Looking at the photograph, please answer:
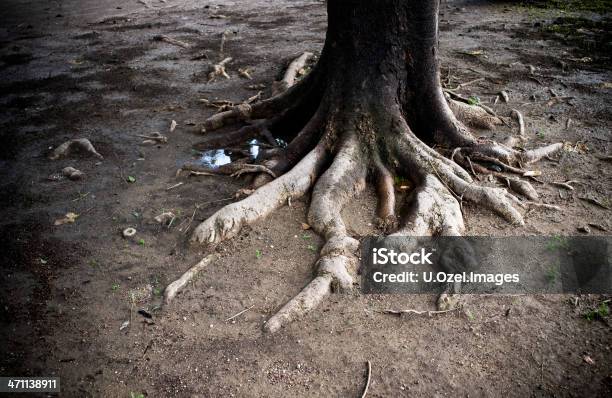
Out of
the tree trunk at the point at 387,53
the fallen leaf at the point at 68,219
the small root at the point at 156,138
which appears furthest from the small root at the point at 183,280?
the small root at the point at 156,138

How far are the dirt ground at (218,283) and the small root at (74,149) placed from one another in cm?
18

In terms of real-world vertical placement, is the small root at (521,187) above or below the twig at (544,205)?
above

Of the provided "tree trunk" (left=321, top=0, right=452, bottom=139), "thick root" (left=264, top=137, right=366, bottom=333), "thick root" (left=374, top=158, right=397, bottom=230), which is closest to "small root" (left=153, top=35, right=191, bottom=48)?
"tree trunk" (left=321, top=0, right=452, bottom=139)

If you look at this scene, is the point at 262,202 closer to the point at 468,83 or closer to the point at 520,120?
the point at 520,120

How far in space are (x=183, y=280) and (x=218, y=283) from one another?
11.6 inches

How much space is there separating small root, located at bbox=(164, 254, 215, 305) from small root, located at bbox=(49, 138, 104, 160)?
289 cm

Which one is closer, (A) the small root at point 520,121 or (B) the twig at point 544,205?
(B) the twig at point 544,205

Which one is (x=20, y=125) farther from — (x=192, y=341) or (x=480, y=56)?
(x=480, y=56)

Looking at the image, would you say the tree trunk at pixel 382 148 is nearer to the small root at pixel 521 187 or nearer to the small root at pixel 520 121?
the small root at pixel 521 187

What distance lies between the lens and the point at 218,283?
392cm

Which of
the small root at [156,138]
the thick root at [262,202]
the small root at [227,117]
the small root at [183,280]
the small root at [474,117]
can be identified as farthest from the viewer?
the small root at [227,117]

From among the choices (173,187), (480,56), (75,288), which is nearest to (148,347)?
(75,288)

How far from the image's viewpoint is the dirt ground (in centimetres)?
309

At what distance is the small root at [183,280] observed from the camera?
376cm
